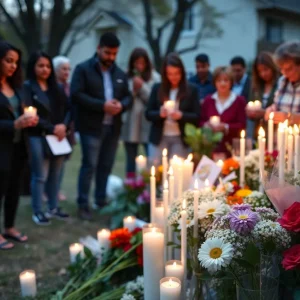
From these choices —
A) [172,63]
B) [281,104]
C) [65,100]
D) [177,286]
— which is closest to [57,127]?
[65,100]

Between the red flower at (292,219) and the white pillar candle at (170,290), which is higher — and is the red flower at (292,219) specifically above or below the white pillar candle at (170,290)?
above

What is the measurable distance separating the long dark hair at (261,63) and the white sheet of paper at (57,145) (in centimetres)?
191

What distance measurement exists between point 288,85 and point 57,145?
211 cm

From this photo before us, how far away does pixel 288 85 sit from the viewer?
3596mm

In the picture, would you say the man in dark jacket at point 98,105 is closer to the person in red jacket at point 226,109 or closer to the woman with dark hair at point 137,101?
the woman with dark hair at point 137,101

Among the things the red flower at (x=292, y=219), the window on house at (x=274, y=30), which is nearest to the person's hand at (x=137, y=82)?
the red flower at (x=292, y=219)

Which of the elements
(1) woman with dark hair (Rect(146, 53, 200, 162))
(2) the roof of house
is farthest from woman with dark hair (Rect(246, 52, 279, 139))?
(2) the roof of house

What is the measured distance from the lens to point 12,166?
366 cm

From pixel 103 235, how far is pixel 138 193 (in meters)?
1.29

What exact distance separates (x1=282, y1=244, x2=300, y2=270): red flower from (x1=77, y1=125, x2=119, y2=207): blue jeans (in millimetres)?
3113

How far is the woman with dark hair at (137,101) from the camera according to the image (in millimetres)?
5090

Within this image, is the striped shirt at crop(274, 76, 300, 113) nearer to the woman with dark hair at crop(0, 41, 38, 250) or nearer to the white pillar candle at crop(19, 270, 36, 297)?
the woman with dark hair at crop(0, 41, 38, 250)

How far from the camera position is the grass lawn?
2.98m

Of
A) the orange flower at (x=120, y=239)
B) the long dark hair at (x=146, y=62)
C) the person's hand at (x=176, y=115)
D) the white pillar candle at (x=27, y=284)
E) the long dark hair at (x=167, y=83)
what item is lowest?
the white pillar candle at (x=27, y=284)
